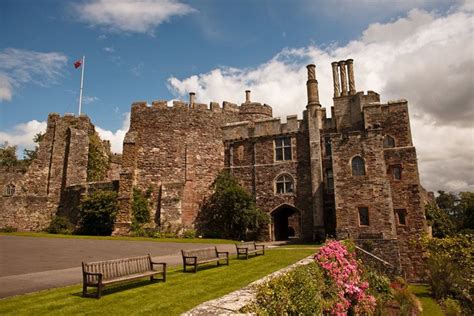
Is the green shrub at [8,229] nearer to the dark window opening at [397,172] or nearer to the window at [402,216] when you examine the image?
the window at [402,216]

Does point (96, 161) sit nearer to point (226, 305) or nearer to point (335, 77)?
point (335, 77)

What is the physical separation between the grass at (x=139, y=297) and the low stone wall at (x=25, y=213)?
21.6 m

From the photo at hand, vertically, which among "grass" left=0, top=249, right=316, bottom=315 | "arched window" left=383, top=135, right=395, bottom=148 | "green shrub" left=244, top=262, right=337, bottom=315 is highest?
"arched window" left=383, top=135, right=395, bottom=148

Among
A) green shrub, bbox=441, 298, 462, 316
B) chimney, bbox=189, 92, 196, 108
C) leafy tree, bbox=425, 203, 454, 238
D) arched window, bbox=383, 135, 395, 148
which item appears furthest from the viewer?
chimney, bbox=189, 92, 196, 108

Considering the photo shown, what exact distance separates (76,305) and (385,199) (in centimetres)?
1844

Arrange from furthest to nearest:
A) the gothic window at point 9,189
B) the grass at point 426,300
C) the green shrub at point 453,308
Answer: the gothic window at point 9,189 → the grass at point 426,300 → the green shrub at point 453,308

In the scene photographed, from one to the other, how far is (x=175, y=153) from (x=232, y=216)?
281 inches

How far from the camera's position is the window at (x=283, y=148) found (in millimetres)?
25766

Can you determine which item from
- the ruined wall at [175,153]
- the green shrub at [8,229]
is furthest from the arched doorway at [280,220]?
the green shrub at [8,229]

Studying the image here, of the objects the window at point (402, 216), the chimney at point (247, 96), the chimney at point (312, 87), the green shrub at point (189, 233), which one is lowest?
the green shrub at point (189, 233)

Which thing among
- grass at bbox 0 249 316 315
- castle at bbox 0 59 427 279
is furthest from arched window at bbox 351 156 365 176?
grass at bbox 0 249 316 315

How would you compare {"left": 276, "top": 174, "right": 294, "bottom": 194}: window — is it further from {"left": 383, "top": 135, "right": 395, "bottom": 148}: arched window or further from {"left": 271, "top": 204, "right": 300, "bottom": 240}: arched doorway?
{"left": 383, "top": 135, "right": 395, "bottom": 148}: arched window

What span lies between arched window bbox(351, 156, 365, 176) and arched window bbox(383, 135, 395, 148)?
133 inches

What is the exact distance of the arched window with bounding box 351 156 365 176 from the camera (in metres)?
20.8
